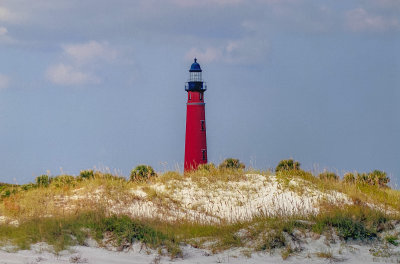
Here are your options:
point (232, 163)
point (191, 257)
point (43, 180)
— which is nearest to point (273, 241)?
point (191, 257)

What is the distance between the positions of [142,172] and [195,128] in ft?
32.7

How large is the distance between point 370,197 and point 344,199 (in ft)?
4.28

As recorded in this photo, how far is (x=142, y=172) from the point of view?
22203mm

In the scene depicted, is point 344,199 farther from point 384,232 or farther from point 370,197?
point 384,232

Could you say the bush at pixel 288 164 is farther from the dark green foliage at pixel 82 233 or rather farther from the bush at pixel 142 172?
the dark green foliage at pixel 82 233

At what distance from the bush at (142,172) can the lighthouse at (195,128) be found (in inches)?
351

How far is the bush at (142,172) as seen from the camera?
21462 millimetres

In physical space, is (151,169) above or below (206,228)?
above

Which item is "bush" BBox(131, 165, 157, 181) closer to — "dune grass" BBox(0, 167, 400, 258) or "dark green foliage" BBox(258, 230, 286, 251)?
"dune grass" BBox(0, 167, 400, 258)

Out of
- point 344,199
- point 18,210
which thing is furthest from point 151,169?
point 344,199

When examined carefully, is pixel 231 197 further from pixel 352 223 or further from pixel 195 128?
pixel 195 128

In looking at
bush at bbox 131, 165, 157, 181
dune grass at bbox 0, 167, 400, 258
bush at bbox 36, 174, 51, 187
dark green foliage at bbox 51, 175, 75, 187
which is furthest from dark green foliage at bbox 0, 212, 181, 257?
bush at bbox 131, 165, 157, 181

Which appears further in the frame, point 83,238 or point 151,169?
point 151,169

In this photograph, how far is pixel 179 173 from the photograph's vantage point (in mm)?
19422
